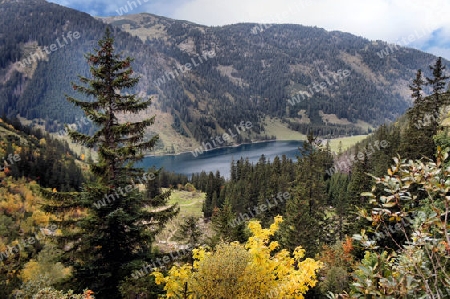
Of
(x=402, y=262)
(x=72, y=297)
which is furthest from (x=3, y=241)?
(x=402, y=262)

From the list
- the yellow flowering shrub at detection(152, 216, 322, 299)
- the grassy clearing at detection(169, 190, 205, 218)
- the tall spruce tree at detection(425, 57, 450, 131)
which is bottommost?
the grassy clearing at detection(169, 190, 205, 218)

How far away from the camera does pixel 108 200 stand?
48.3 feet

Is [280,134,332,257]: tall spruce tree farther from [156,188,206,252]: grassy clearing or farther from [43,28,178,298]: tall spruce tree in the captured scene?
[156,188,206,252]: grassy clearing

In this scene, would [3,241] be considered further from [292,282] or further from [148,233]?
[292,282]

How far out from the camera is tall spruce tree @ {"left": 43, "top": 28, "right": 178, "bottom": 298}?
Answer: 14242 millimetres

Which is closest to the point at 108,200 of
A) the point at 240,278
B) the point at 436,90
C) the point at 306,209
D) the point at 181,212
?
the point at 240,278

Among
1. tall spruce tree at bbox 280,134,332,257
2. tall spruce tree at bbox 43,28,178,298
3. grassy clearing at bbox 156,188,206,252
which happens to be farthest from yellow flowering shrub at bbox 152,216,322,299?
grassy clearing at bbox 156,188,206,252

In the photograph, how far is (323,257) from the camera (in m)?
41.5

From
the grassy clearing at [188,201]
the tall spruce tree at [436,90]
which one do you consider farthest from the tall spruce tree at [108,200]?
the grassy clearing at [188,201]

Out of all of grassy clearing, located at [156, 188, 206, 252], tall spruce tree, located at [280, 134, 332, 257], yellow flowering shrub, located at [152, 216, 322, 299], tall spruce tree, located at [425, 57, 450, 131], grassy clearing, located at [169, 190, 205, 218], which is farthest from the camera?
grassy clearing, located at [169, 190, 205, 218]

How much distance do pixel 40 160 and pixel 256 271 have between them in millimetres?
115947

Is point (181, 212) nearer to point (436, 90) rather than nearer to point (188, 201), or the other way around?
point (188, 201)

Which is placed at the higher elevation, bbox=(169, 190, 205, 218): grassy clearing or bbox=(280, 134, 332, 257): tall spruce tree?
bbox=(280, 134, 332, 257): tall spruce tree

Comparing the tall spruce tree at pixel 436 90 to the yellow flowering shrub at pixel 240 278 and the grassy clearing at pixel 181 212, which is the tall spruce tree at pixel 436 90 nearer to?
the yellow flowering shrub at pixel 240 278
